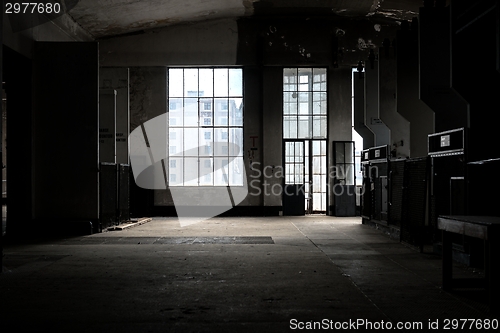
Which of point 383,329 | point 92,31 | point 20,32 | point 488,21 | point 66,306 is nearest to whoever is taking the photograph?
point 383,329

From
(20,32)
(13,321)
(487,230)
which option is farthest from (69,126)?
(487,230)

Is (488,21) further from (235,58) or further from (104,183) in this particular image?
(235,58)

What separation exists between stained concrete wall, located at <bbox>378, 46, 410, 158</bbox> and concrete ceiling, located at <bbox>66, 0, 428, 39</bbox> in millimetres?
3218

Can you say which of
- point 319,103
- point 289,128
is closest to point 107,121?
point 289,128

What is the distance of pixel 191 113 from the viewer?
46.1 ft

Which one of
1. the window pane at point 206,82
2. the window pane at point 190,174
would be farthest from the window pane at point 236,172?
the window pane at point 206,82

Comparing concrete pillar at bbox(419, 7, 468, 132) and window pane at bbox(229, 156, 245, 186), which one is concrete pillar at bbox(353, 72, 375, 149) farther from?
concrete pillar at bbox(419, 7, 468, 132)

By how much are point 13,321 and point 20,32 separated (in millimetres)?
6689

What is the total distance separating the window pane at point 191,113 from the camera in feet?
46.1

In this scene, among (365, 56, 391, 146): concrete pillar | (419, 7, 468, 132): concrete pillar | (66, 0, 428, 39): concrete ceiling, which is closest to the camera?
(419, 7, 468, 132): concrete pillar

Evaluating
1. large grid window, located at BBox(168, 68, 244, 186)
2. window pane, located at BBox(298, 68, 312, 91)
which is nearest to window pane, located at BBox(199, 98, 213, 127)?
large grid window, located at BBox(168, 68, 244, 186)

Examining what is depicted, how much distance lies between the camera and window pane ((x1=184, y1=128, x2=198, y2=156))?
14.1 metres

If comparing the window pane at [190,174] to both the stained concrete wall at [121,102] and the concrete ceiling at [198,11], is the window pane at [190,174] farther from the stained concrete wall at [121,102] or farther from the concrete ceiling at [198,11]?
the concrete ceiling at [198,11]

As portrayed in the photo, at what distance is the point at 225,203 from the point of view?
14.0m
